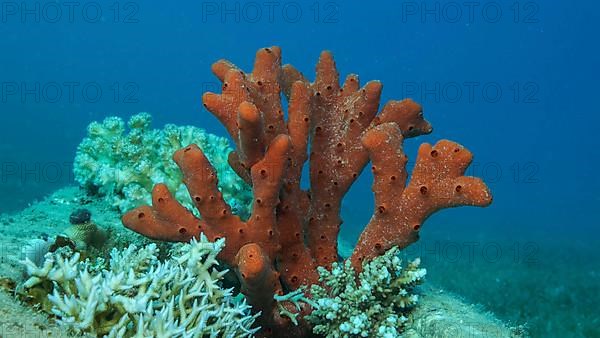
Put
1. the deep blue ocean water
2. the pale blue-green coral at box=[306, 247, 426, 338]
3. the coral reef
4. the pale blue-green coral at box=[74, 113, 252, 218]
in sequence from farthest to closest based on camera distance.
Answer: the deep blue ocean water
the pale blue-green coral at box=[74, 113, 252, 218]
the coral reef
the pale blue-green coral at box=[306, 247, 426, 338]

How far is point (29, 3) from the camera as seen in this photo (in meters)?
116

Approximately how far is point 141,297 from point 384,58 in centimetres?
12758

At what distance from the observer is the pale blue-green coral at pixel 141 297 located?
2.57 metres

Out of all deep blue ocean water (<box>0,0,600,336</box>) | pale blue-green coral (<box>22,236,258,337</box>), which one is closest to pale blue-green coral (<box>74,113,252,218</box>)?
pale blue-green coral (<box>22,236,258,337</box>)

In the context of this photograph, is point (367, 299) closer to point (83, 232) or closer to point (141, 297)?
point (141, 297)

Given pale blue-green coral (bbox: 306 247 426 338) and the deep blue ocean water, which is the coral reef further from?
the deep blue ocean water

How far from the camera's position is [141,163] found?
5895 millimetres

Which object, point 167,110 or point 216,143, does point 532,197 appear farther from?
point 167,110

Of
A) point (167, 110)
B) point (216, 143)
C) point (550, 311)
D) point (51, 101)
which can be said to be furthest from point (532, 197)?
point (167, 110)

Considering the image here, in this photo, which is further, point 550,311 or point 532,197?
point 532,197

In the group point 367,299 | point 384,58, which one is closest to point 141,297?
point 367,299

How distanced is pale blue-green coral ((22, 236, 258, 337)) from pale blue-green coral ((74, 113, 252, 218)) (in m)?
2.27

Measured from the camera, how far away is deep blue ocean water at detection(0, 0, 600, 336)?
90837 mm

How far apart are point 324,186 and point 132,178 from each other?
8.94 ft
